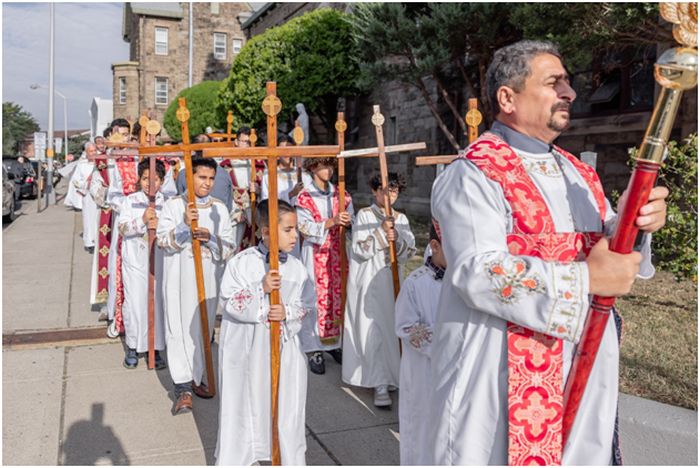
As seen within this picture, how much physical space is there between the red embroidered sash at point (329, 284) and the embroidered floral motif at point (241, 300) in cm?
250

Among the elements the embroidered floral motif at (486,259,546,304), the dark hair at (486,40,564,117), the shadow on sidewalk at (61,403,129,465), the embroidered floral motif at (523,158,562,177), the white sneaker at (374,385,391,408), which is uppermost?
the dark hair at (486,40,564,117)

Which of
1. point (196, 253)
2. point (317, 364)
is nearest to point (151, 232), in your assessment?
point (196, 253)

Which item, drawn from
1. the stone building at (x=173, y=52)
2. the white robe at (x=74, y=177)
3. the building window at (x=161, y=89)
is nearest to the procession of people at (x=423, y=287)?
the white robe at (x=74, y=177)

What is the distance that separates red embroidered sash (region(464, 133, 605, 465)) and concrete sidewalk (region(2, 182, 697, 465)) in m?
1.68

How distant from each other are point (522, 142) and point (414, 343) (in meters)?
1.58

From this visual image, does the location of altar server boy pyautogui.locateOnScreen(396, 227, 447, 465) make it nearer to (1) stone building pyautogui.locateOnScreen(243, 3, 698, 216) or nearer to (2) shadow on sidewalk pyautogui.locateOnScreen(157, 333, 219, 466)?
(2) shadow on sidewalk pyautogui.locateOnScreen(157, 333, 219, 466)

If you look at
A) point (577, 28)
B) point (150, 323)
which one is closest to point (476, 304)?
point (150, 323)

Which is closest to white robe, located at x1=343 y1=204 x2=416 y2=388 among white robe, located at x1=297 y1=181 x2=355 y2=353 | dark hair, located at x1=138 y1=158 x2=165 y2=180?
white robe, located at x1=297 y1=181 x2=355 y2=353

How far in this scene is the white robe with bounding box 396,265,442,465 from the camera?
11.5 feet

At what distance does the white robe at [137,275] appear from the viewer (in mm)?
5656

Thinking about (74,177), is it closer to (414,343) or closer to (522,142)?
(414,343)

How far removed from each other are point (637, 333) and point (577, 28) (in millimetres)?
4178

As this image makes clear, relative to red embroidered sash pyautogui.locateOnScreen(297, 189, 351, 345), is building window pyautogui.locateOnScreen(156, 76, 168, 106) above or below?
above

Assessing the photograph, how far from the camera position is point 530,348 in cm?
214
